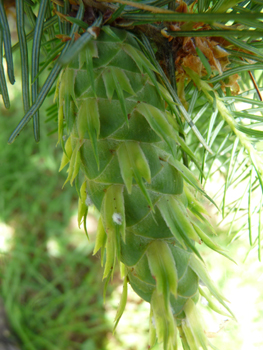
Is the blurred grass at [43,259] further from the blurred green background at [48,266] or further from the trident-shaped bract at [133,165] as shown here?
the trident-shaped bract at [133,165]

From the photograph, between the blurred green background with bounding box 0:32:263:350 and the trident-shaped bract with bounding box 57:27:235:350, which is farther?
the blurred green background with bounding box 0:32:263:350

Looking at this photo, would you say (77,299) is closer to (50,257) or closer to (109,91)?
(50,257)

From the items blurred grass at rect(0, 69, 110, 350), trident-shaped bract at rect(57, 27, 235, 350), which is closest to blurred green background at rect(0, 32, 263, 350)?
blurred grass at rect(0, 69, 110, 350)

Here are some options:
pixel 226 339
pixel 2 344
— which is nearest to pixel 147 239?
pixel 226 339

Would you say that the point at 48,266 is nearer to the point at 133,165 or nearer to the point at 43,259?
the point at 43,259

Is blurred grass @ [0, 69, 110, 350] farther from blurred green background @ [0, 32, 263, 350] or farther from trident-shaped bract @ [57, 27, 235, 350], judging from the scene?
trident-shaped bract @ [57, 27, 235, 350]
